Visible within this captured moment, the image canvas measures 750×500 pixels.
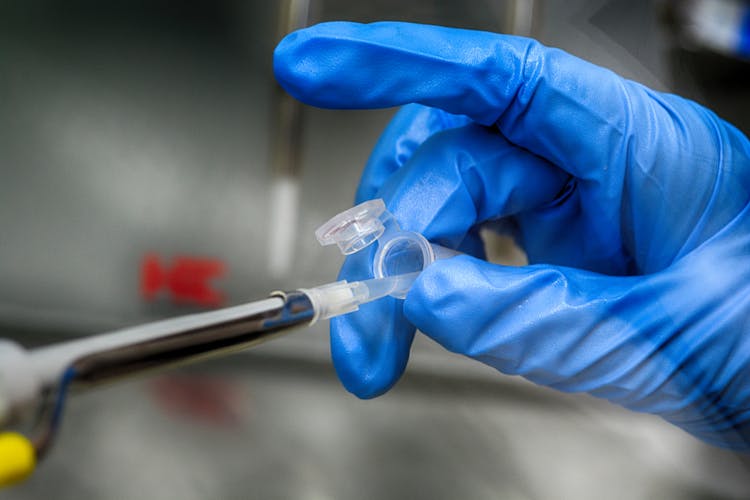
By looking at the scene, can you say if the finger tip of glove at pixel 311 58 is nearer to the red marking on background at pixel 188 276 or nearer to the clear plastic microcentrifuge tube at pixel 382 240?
the clear plastic microcentrifuge tube at pixel 382 240

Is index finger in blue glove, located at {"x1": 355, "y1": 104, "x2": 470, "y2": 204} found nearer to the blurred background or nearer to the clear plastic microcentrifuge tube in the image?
the clear plastic microcentrifuge tube

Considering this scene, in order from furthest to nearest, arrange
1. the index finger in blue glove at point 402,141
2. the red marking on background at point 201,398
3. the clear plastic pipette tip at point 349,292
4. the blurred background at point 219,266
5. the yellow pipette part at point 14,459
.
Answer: the red marking on background at point 201,398 → the blurred background at point 219,266 → the index finger in blue glove at point 402,141 → the clear plastic pipette tip at point 349,292 → the yellow pipette part at point 14,459

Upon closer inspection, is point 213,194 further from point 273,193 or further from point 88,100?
point 88,100

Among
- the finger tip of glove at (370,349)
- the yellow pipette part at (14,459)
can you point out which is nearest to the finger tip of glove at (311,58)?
the finger tip of glove at (370,349)

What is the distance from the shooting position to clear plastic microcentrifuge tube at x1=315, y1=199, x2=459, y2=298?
22.0 inches

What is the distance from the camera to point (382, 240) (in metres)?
0.58

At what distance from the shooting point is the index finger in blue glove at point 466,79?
0.57 meters

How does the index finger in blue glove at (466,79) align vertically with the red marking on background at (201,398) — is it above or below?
above

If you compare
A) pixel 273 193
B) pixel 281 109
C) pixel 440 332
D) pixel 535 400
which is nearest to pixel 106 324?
pixel 273 193

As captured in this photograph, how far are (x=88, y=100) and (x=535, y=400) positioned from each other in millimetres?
1199

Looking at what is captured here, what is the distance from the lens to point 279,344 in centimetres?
145

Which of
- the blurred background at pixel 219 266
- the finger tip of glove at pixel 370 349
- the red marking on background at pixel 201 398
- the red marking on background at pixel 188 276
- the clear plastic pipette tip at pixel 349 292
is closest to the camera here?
the clear plastic pipette tip at pixel 349 292

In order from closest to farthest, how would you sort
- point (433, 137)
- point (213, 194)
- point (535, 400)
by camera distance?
point (433, 137)
point (535, 400)
point (213, 194)

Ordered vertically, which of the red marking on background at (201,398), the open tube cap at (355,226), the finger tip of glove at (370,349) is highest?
the open tube cap at (355,226)
